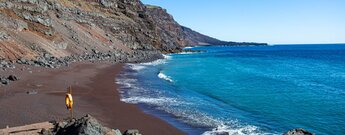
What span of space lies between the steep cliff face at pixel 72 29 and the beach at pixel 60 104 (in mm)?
10896

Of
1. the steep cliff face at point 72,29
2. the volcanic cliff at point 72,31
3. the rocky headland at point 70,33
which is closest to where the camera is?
the rocky headland at point 70,33

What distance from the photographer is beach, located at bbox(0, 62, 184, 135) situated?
1916cm

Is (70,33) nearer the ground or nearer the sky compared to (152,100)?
nearer the sky

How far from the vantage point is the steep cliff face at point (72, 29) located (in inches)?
1925

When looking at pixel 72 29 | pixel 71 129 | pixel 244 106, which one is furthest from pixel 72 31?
pixel 71 129

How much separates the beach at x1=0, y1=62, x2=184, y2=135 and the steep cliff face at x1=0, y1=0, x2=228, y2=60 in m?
10.9

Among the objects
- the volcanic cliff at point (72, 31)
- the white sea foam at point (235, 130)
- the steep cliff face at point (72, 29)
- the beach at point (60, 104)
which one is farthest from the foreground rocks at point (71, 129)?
the steep cliff face at point (72, 29)

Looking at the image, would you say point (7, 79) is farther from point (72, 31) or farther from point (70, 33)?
point (72, 31)

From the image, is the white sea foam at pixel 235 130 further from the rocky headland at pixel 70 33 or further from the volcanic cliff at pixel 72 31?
the volcanic cliff at pixel 72 31

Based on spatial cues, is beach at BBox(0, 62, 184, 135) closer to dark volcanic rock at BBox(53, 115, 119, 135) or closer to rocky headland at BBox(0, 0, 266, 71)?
dark volcanic rock at BBox(53, 115, 119, 135)

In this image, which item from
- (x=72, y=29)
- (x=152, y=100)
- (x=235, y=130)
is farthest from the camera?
(x=72, y=29)

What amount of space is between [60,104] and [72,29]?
5455cm

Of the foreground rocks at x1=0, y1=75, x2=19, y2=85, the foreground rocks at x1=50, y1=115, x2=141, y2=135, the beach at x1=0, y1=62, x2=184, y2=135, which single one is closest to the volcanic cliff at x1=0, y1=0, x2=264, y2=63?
the beach at x1=0, y1=62, x2=184, y2=135

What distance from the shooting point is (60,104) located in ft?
76.0
